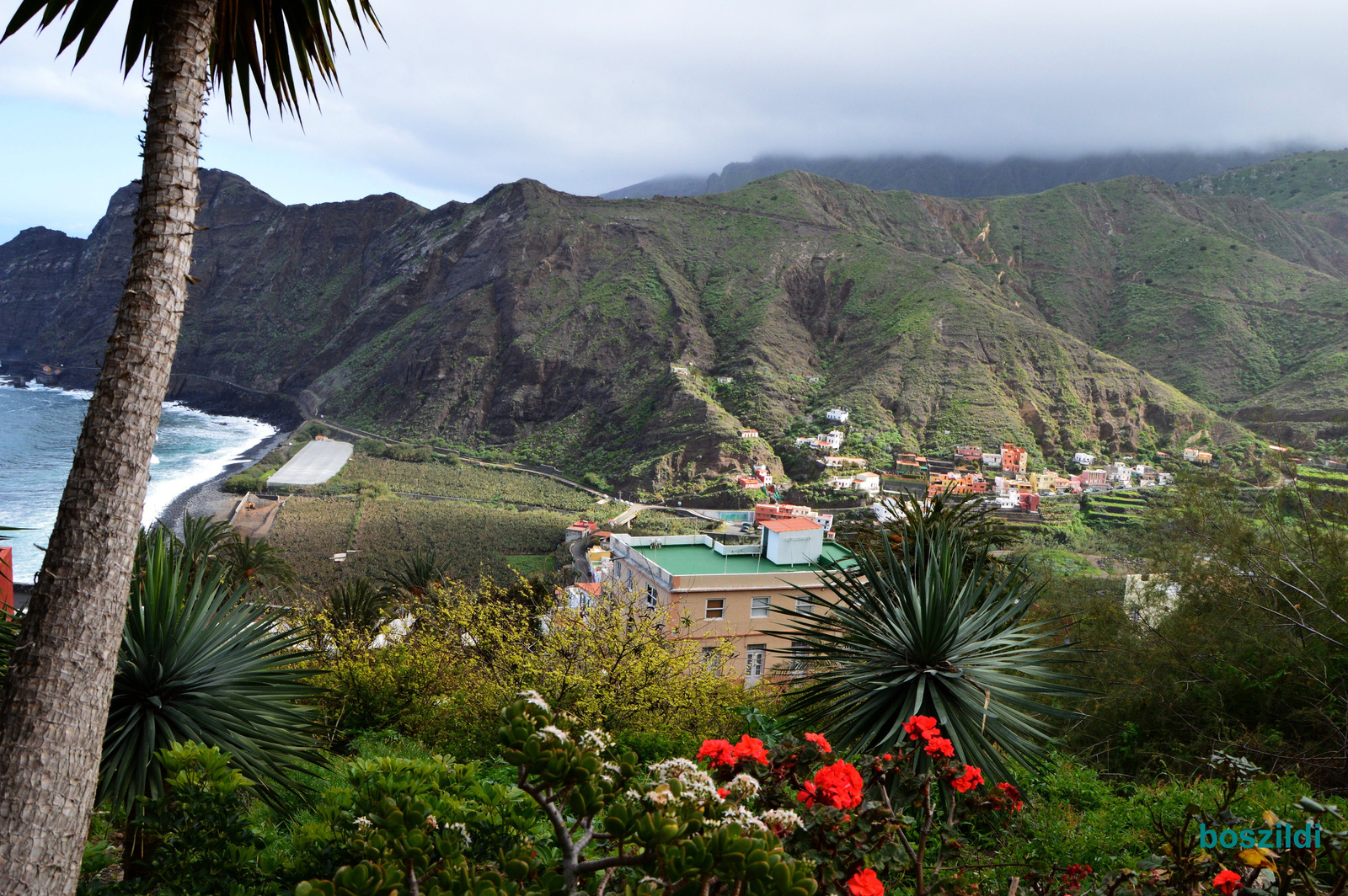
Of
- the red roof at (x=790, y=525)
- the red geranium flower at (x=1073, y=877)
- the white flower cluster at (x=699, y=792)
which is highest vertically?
the white flower cluster at (x=699, y=792)

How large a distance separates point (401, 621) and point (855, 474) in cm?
4856

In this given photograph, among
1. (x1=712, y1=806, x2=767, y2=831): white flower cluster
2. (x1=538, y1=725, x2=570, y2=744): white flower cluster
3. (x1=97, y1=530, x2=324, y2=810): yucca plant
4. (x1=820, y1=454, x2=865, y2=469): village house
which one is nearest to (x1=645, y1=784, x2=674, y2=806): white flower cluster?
(x1=712, y1=806, x2=767, y2=831): white flower cluster

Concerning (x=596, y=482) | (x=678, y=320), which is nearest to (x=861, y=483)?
(x=596, y=482)

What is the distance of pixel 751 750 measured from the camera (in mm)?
2648

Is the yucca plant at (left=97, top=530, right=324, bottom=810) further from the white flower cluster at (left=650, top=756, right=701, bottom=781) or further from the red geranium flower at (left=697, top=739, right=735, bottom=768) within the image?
the white flower cluster at (left=650, top=756, right=701, bottom=781)

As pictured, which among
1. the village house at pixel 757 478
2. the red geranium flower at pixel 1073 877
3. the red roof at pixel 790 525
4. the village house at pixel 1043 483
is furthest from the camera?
the village house at pixel 757 478

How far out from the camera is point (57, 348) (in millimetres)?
134250

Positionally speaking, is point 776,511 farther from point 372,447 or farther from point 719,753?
point 372,447

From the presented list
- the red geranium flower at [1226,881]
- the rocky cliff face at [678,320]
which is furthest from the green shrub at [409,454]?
the red geranium flower at [1226,881]

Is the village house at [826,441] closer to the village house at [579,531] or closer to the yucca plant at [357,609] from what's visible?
the village house at [579,531]

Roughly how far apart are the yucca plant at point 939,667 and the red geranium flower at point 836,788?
1.76m

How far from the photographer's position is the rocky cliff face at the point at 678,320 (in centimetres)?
7062

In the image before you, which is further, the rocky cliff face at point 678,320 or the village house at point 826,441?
the rocky cliff face at point 678,320

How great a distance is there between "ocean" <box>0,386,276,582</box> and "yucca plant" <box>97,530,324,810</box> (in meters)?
29.9
